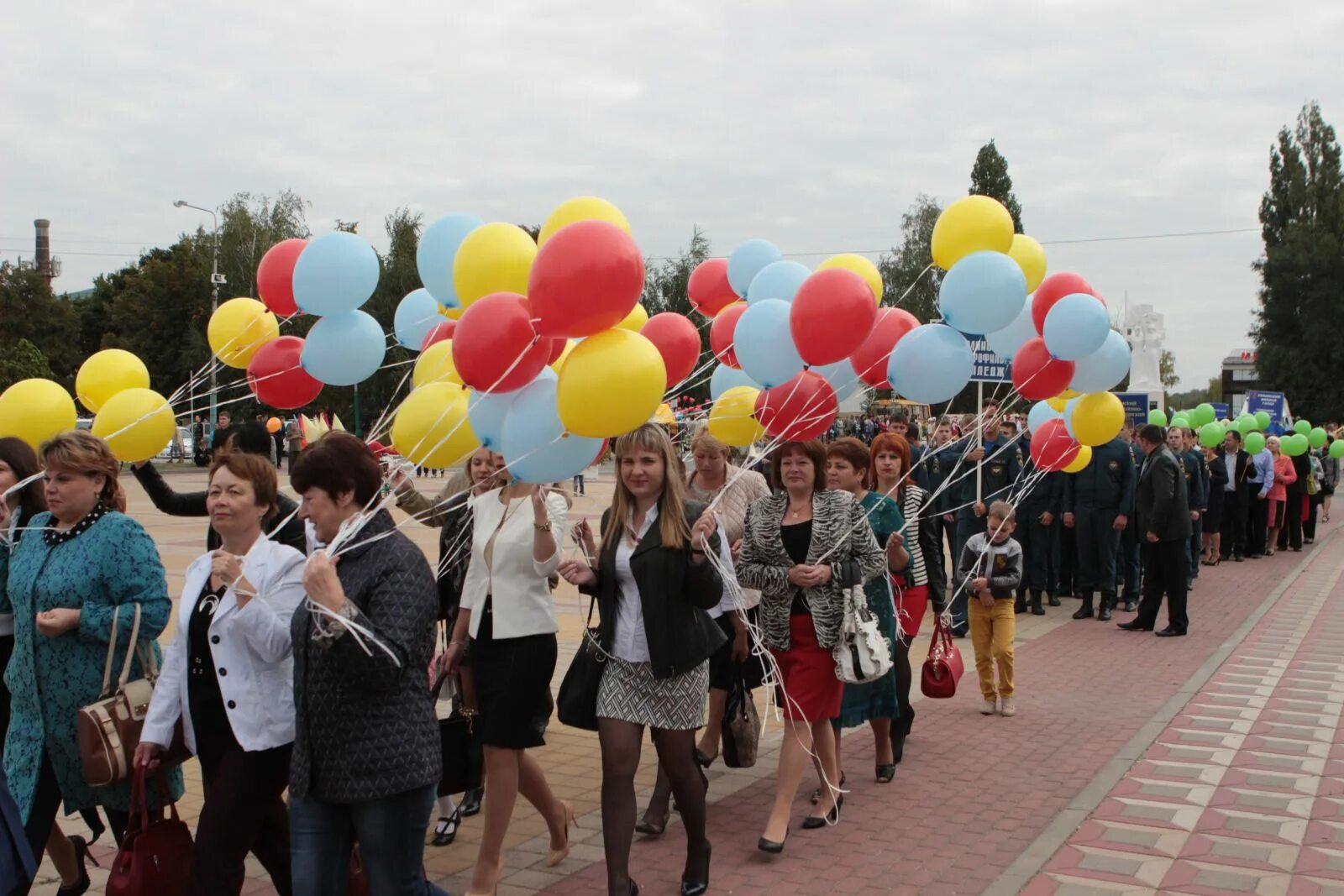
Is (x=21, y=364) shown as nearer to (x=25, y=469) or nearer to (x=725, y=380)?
(x=725, y=380)

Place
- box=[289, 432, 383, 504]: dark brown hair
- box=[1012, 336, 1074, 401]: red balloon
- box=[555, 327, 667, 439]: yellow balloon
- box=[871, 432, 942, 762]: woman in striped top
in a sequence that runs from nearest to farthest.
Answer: box=[289, 432, 383, 504]: dark brown hair, box=[555, 327, 667, 439]: yellow balloon, box=[1012, 336, 1074, 401]: red balloon, box=[871, 432, 942, 762]: woman in striped top

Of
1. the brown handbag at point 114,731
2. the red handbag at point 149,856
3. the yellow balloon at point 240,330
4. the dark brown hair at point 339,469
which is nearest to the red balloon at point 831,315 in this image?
the dark brown hair at point 339,469

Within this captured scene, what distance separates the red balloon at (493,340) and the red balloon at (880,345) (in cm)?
209

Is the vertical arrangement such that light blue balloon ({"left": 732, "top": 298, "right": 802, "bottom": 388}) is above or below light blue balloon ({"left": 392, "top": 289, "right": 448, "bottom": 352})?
below

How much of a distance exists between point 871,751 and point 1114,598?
6456 mm

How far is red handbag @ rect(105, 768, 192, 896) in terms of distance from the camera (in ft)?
12.0

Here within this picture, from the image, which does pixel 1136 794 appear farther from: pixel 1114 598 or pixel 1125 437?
pixel 1125 437

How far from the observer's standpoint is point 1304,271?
53.7 meters

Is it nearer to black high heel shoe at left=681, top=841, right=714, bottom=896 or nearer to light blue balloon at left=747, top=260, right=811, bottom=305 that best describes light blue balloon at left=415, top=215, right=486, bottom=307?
light blue balloon at left=747, top=260, right=811, bottom=305

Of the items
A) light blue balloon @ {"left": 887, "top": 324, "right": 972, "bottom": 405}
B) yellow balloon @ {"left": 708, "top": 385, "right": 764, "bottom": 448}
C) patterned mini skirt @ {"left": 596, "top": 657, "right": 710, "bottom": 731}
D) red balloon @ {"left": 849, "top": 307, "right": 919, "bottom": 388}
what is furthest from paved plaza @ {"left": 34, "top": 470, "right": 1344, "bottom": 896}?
red balloon @ {"left": 849, "top": 307, "right": 919, "bottom": 388}

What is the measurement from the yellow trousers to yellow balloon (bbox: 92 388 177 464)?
5241mm

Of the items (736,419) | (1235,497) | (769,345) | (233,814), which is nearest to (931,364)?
(769,345)

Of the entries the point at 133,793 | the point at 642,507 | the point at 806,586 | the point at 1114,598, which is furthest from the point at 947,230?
the point at 1114,598

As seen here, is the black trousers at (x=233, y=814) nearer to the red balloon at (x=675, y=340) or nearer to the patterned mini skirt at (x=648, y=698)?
the patterned mini skirt at (x=648, y=698)
